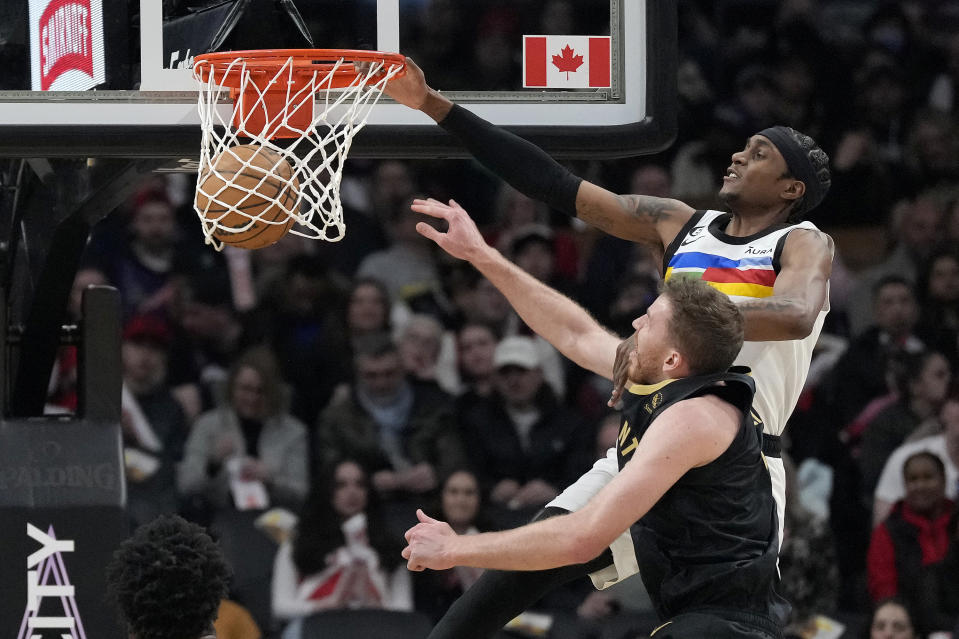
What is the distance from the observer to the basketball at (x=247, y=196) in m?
4.33

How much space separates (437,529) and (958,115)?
6755mm

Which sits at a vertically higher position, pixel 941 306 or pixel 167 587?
pixel 941 306

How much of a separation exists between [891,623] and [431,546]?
4.10 metres

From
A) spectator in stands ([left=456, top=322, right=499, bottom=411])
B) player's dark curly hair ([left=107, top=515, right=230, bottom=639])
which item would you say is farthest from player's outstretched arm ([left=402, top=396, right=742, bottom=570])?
spectator in stands ([left=456, top=322, right=499, bottom=411])

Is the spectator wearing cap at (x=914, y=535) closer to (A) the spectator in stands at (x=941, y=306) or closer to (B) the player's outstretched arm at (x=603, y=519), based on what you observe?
(A) the spectator in stands at (x=941, y=306)

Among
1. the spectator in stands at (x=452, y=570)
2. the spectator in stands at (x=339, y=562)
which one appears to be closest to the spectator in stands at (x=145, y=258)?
the spectator in stands at (x=339, y=562)

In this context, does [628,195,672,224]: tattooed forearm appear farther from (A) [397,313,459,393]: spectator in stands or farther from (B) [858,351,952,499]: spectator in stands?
(B) [858,351,952,499]: spectator in stands

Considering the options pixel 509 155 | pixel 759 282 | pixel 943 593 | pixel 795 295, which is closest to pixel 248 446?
pixel 943 593

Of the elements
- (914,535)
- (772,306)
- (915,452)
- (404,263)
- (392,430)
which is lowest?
(914,535)

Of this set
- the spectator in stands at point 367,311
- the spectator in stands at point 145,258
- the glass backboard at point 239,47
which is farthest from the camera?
the spectator in stands at point 145,258

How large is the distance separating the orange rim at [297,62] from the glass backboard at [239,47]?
13 centimetres

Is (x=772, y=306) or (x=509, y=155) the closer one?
(x=772, y=306)

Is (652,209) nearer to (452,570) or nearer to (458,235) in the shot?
(458,235)

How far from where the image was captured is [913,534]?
7.52 m
